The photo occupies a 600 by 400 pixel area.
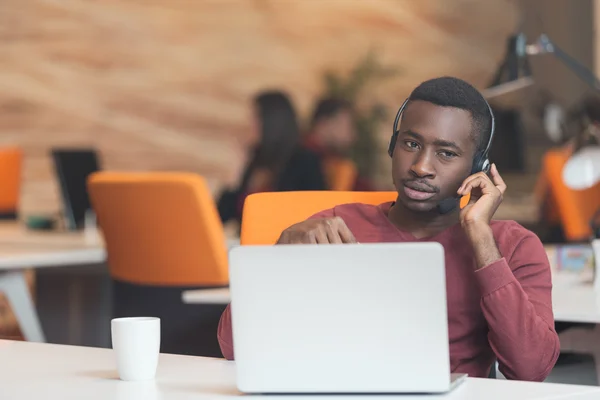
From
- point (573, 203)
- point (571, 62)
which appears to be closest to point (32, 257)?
point (571, 62)

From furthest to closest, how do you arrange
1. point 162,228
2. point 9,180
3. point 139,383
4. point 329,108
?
point 329,108 < point 9,180 < point 162,228 < point 139,383

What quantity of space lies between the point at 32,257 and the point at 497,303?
91.5 inches

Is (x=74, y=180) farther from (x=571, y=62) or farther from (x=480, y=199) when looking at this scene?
(x=480, y=199)

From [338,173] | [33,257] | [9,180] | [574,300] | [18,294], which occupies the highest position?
[574,300]

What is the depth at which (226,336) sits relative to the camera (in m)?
1.82

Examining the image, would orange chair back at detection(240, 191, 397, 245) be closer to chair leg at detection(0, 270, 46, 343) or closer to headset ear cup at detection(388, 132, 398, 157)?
headset ear cup at detection(388, 132, 398, 157)

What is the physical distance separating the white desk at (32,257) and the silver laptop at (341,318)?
8.00 feet

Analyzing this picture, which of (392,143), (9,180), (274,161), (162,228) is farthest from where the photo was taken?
(9,180)

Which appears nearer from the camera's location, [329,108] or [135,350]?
[135,350]

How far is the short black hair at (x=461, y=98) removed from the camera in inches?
72.6

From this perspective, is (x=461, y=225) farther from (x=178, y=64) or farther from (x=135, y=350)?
(x=178, y=64)

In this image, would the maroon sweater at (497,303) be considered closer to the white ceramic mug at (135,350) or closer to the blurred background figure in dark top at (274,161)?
the white ceramic mug at (135,350)

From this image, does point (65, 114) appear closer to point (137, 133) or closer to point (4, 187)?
point (137, 133)

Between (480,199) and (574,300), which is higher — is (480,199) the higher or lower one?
the higher one
